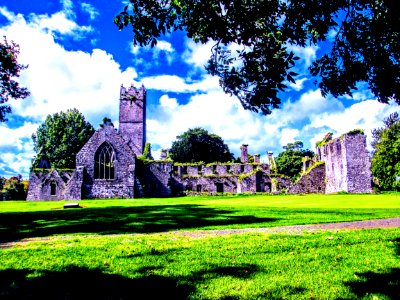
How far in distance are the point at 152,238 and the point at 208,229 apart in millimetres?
1957

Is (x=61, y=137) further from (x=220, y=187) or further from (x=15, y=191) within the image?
(x=220, y=187)

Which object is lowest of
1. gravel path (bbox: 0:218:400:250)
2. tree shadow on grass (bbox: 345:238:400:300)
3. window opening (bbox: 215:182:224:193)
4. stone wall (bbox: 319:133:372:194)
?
tree shadow on grass (bbox: 345:238:400:300)

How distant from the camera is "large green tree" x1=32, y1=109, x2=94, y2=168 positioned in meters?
56.1

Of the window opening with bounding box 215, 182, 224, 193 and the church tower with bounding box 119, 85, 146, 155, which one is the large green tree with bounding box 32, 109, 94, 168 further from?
the window opening with bounding box 215, 182, 224, 193

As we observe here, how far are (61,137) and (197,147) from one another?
30.4 m

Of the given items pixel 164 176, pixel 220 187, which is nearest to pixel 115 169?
pixel 164 176

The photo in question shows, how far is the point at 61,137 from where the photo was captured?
57.7 m

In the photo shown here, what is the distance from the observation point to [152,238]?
761 centimetres

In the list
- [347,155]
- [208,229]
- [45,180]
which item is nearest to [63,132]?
[45,180]

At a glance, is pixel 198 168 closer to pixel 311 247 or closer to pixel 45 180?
pixel 45 180

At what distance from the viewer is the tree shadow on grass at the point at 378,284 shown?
393 centimetres

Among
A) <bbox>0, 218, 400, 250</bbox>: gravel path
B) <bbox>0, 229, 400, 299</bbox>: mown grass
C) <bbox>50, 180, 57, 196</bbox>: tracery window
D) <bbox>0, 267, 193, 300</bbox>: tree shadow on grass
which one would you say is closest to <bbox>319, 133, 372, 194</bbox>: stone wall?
<bbox>0, 218, 400, 250</bbox>: gravel path

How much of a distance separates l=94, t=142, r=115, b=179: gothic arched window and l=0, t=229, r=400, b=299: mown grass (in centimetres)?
3153

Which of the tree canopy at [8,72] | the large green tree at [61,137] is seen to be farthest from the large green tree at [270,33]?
the large green tree at [61,137]
